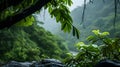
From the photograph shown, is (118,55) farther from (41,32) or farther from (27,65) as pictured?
(41,32)

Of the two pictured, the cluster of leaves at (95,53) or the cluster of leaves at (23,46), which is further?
the cluster of leaves at (23,46)

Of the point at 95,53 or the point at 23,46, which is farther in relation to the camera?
the point at 23,46

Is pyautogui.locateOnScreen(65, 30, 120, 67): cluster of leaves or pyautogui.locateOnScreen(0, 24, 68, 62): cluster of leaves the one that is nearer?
pyautogui.locateOnScreen(65, 30, 120, 67): cluster of leaves

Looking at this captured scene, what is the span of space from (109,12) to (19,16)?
249ft

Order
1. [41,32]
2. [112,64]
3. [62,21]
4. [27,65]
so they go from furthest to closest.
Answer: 1. [41,32]
2. [27,65]
3. [112,64]
4. [62,21]

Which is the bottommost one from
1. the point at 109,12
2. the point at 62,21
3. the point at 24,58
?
the point at 24,58

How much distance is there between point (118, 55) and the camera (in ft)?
14.0

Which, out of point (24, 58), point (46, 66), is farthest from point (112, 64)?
point (24, 58)

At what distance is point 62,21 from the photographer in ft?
11.6

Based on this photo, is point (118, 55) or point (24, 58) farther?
point (24, 58)

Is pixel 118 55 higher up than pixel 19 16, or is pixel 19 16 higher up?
pixel 19 16

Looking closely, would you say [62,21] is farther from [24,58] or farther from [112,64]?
[24,58]

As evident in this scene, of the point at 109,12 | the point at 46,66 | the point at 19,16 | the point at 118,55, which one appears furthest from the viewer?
the point at 109,12

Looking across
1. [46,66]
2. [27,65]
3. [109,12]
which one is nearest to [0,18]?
[46,66]
